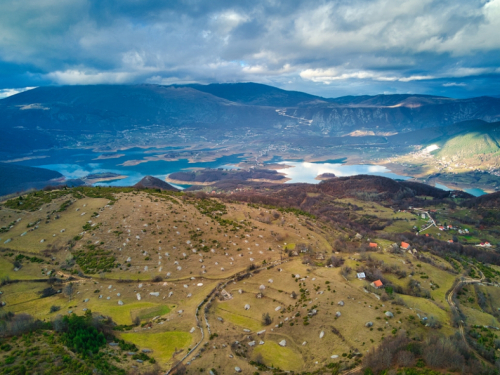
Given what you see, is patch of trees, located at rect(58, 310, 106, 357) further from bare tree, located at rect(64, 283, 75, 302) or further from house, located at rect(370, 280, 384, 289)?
house, located at rect(370, 280, 384, 289)

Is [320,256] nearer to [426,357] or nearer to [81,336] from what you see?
[426,357]

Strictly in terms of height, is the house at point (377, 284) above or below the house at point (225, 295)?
above

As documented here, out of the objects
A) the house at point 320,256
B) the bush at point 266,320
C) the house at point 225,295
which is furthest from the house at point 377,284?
the house at point 225,295

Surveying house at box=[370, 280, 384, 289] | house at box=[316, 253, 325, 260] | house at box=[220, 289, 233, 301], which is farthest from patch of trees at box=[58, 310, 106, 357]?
house at box=[316, 253, 325, 260]

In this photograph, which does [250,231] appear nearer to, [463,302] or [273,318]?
[273,318]

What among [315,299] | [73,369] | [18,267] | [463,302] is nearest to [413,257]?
[463,302]

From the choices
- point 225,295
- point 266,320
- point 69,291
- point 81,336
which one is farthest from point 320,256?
point 69,291

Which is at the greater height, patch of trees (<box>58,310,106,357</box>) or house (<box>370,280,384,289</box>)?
patch of trees (<box>58,310,106,357</box>)

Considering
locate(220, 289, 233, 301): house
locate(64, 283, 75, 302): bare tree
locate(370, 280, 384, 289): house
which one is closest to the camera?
A: locate(64, 283, 75, 302): bare tree

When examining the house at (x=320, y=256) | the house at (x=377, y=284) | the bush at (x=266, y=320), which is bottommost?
the house at (x=320, y=256)

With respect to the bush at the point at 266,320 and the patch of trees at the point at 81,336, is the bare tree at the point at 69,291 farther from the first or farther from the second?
the bush at the point at 266,320

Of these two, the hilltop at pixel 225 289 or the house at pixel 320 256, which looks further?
the house at pixel 320 256

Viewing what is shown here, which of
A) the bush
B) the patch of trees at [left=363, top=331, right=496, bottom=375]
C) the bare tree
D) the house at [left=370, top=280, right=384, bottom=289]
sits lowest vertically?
the bush
